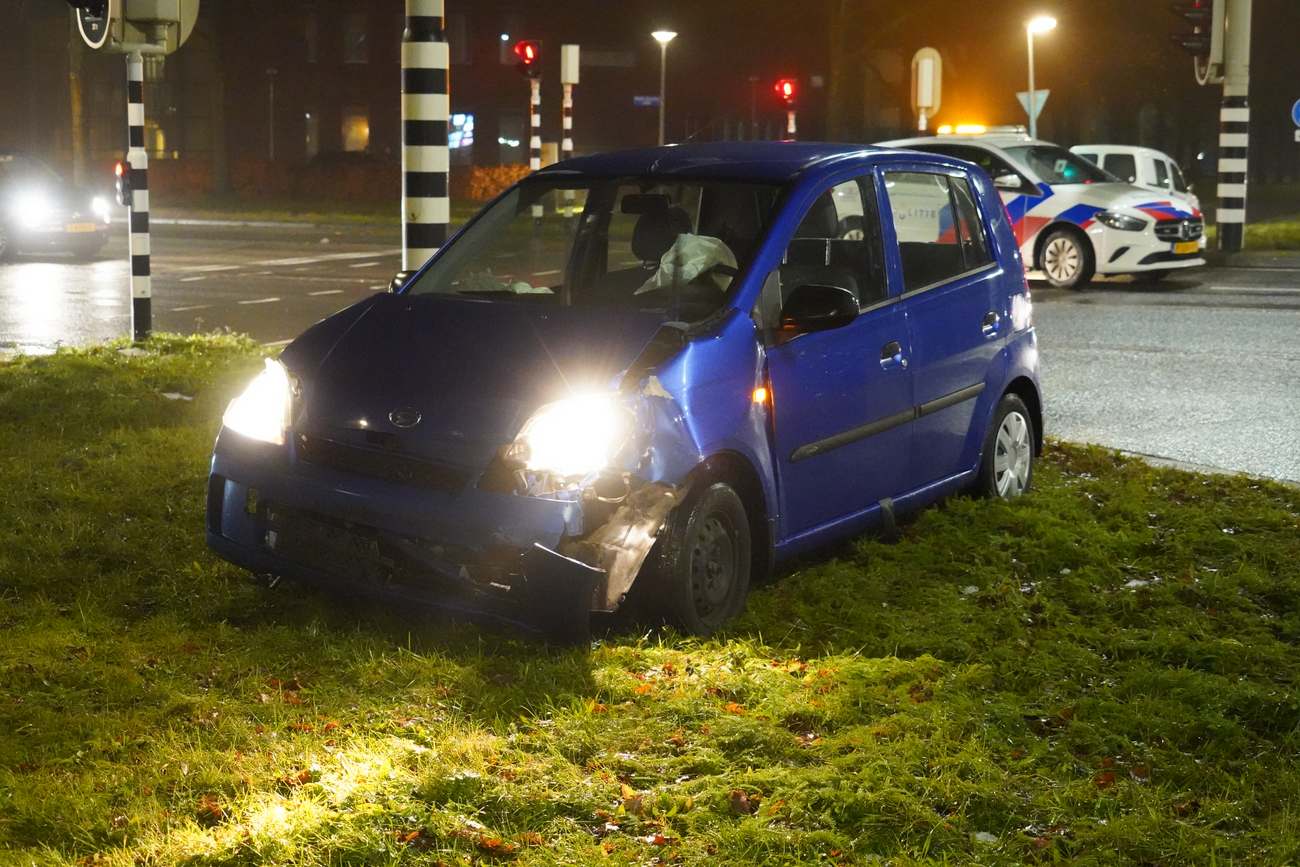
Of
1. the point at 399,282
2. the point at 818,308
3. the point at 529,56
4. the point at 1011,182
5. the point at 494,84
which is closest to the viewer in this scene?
the point at 818,308

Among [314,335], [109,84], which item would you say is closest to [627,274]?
[314,335]

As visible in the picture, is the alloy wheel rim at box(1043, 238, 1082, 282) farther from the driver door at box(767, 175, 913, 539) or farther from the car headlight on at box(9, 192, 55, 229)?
the car headlight on at box(9, 192, 55, 229)

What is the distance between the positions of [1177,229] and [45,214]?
14.4m

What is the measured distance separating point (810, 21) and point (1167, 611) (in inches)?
2133

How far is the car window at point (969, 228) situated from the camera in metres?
7.52

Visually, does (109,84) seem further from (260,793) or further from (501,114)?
(260,793)

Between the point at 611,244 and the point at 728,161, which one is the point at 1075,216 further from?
the point at 611,244

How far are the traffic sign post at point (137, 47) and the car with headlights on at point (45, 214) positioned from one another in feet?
34.3

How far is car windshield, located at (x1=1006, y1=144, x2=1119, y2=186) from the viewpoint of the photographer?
1942 centimetres

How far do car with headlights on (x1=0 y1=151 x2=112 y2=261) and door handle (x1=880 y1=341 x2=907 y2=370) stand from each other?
1909 cm

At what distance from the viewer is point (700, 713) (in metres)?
4.96

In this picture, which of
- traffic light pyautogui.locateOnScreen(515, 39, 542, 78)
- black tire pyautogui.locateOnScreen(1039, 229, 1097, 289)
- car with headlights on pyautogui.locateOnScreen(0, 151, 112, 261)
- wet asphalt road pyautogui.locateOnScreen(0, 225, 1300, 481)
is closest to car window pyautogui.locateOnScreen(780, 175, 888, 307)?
wet asphalt road pyautogui.locateOnScreen(0, 225, 1300, 481)

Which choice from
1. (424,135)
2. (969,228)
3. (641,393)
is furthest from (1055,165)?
(641,393)

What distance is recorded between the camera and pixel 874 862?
4.00 m
